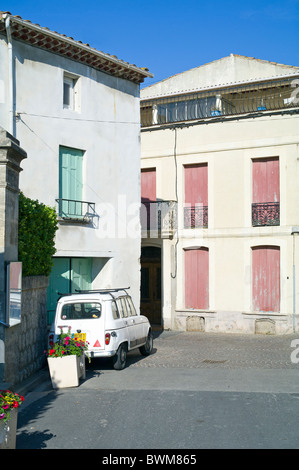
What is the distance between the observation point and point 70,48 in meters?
17.1

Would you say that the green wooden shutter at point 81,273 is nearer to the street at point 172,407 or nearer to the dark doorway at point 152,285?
the street at point 172,407


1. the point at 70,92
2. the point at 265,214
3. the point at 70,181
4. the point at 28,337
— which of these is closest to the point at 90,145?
the point at 70,181

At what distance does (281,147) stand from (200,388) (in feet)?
40.7

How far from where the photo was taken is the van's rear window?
530 inches

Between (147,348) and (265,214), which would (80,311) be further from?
(265,214)

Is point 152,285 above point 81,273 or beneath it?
beneath

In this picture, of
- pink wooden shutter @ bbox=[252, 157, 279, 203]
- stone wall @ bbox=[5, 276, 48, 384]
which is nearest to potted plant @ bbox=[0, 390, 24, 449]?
stone wall @ bbox=[5, 276, 48, 384]

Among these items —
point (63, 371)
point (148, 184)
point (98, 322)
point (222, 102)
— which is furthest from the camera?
point (148, 184)

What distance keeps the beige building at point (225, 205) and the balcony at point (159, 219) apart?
39 millimetres

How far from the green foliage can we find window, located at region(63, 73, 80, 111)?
5.55 metres

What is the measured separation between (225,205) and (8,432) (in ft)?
55.6

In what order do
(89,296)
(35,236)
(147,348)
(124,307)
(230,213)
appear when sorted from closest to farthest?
(35,236), (89,296), (124,307), (147,348), (230,213)

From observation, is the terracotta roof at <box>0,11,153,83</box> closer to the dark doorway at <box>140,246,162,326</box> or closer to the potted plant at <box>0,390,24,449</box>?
the dark doorway at <box>140,246,162,326</box>

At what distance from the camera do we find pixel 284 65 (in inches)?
976
